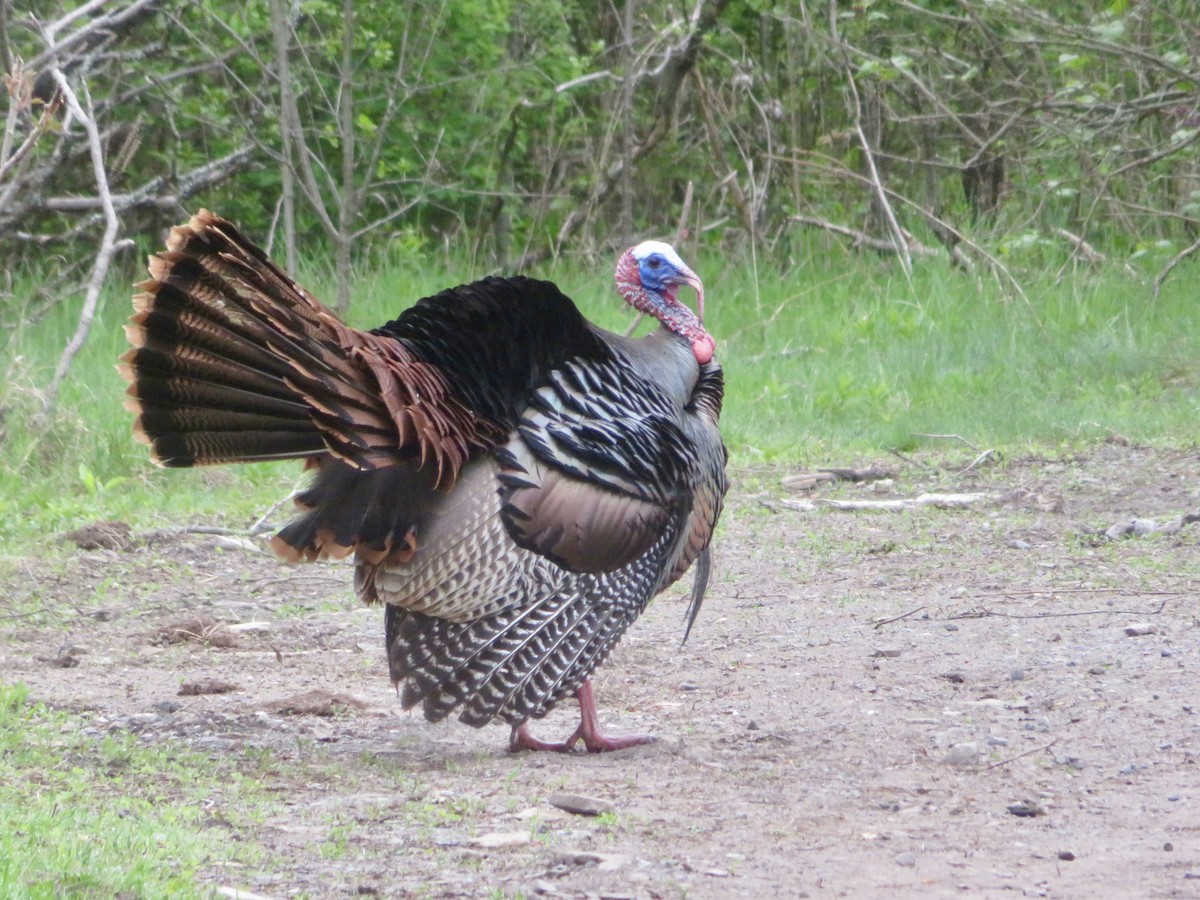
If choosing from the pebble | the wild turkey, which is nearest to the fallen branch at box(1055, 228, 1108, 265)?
the wild turkey

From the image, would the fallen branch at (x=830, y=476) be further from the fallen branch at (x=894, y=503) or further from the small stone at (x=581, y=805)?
the small stone at (x=581, y=805)

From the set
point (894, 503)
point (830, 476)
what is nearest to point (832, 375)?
point (830, 476)

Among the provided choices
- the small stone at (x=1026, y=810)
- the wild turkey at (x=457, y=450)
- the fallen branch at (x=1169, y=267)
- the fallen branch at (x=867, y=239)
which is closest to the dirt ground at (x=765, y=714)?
the small stone at (x=1026, y=810)

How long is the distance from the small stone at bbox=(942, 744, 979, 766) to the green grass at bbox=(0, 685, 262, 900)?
179cm

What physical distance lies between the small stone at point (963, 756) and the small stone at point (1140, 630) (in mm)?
Answer: 1474

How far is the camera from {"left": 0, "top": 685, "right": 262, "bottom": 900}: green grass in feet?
9.19

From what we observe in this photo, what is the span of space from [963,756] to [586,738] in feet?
3.46

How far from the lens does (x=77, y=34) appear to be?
8.54m

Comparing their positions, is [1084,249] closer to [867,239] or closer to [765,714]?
[867,239]

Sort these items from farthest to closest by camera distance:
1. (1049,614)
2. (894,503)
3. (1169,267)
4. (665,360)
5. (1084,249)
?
1. (1084,249)
2. (1169,267)
3. (894,503)
4. (1049,614)
5. (665,360)

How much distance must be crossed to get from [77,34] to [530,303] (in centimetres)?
518

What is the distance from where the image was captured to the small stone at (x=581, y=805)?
3.61 m

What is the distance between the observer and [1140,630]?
5367 mm

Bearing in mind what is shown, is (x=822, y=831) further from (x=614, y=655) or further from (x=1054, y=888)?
(x=614, y=655)
